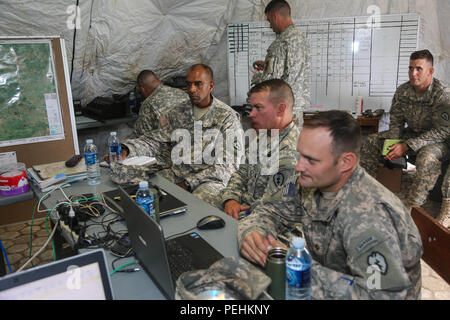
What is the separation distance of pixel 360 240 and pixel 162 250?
1.76 feet

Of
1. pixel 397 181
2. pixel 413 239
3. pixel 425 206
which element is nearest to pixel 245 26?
pixel 397 181

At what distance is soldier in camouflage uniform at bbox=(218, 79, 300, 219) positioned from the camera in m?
1.78

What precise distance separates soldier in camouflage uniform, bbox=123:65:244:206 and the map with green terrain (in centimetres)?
64

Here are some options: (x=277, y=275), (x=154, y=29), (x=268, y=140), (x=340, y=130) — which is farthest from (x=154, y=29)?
(x=277, y=275)

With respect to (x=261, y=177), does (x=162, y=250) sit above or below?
above

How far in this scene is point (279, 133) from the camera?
72.3 inches

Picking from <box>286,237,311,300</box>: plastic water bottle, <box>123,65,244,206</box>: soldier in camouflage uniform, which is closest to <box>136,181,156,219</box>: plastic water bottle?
<box>286,237,311,300</box>: plastic water bottle

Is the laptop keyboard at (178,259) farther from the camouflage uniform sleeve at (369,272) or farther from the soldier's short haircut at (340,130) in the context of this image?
the soldier's short haircut at (340,130)

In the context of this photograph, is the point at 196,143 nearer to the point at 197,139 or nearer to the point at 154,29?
Result: the point at 197,139

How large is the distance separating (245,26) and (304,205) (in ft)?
10.6

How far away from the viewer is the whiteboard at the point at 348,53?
12.4ft

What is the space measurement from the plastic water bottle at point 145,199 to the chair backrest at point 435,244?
0.94 m

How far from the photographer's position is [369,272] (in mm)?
967

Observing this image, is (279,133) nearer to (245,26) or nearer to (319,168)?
(319,168)
